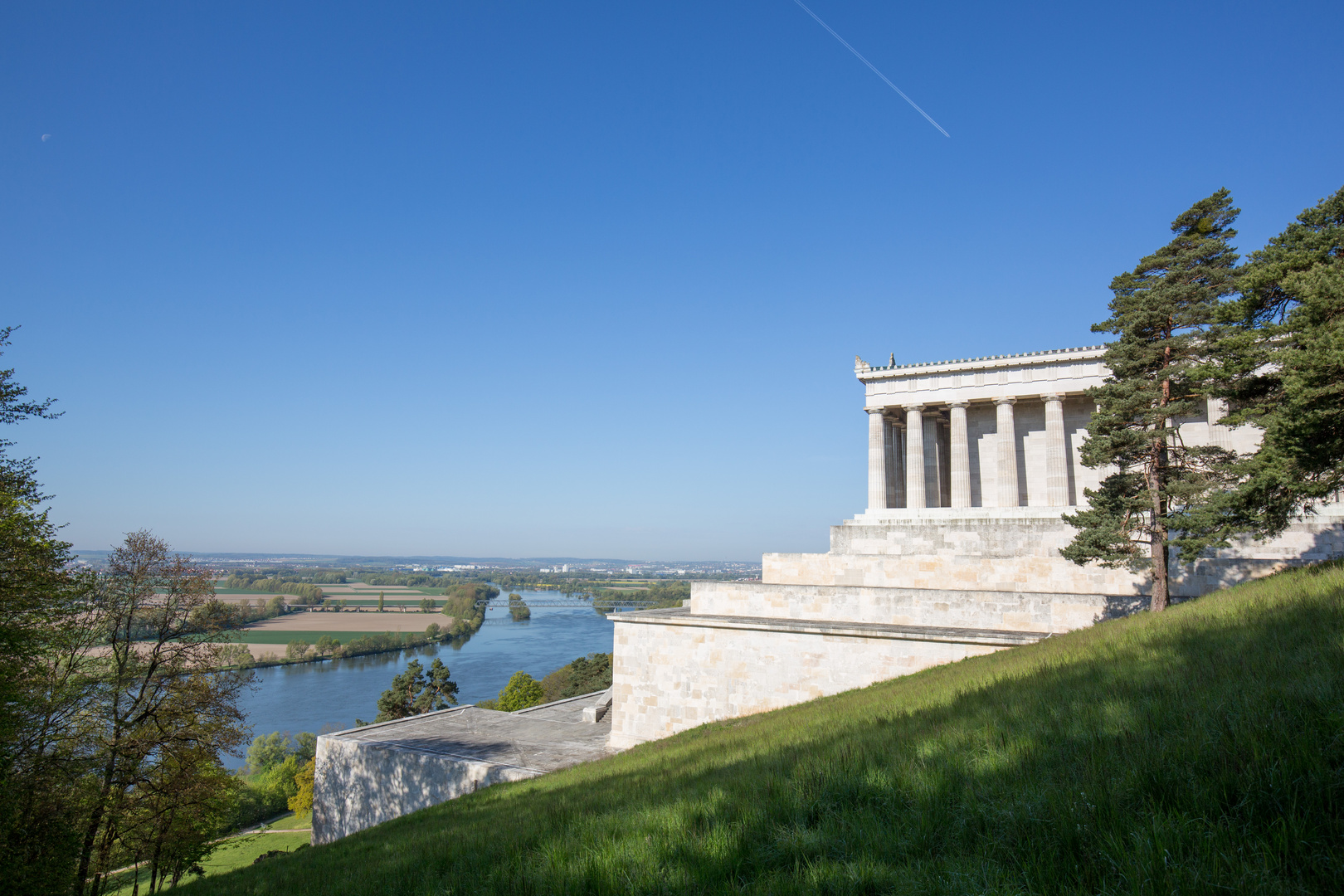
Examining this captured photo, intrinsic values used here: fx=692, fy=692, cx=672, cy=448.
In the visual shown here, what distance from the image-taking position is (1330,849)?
2.61m

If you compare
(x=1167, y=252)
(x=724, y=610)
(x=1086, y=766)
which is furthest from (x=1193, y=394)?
(x=1086, y=766)

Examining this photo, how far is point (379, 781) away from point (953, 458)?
2131 centimetres

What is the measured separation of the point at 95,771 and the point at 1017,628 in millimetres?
20031

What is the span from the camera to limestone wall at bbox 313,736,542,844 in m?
16.3

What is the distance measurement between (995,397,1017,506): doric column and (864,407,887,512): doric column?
13.1 feet

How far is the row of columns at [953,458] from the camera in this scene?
79.8 feet

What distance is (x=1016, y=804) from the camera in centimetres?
353

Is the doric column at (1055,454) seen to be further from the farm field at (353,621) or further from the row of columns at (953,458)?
the farm field at (353,621)

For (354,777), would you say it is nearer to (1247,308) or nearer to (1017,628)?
(1017,628)

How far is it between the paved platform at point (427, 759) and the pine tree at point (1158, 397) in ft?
42.7

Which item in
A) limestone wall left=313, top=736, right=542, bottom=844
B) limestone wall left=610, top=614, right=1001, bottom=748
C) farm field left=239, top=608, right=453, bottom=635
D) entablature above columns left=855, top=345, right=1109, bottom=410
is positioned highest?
entablature above columns left=855, top=345, right=1109, bottom=410

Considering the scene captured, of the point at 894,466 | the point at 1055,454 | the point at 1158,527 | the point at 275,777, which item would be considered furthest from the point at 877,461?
the point at 275,777

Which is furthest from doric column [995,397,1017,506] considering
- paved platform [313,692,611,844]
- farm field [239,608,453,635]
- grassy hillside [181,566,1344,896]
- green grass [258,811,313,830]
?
farm field [239,608,453,635]

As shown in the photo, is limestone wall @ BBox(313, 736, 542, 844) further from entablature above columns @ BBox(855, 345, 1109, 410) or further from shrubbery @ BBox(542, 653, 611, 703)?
shrubbery @ BBox(542, 653, 611, 703)
